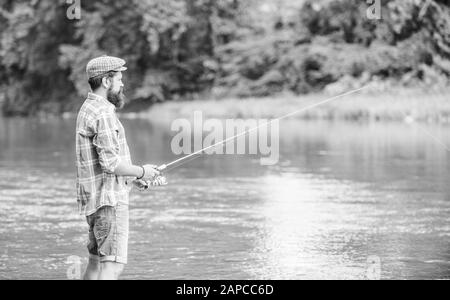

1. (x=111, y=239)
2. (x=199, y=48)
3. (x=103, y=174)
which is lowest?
(x=111, y=239)

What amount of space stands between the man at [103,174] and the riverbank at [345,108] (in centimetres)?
2298

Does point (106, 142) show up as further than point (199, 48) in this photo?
No

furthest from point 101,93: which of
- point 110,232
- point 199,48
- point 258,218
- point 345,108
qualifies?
point 199,48

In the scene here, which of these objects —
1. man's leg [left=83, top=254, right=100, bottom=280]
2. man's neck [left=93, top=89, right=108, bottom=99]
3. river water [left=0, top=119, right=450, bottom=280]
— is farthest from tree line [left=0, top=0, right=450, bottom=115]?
man's leg [left=83, top=254, right=100, bottom=280]

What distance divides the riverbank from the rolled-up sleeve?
23.1 m

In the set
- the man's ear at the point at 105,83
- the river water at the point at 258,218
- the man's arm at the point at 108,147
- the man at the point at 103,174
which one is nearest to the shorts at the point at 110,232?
the man at the point at 103,174

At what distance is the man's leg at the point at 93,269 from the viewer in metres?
5.98

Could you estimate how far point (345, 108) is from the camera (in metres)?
33.0

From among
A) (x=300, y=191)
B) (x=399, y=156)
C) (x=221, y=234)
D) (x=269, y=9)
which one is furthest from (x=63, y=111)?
(x=221, y=234)

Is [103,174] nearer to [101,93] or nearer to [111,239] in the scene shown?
[111,239]

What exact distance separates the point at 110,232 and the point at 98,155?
46 cm

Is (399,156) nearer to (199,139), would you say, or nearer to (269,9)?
(199,139)

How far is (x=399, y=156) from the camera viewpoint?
18.4m

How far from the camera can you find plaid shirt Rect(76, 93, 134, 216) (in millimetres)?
5836
